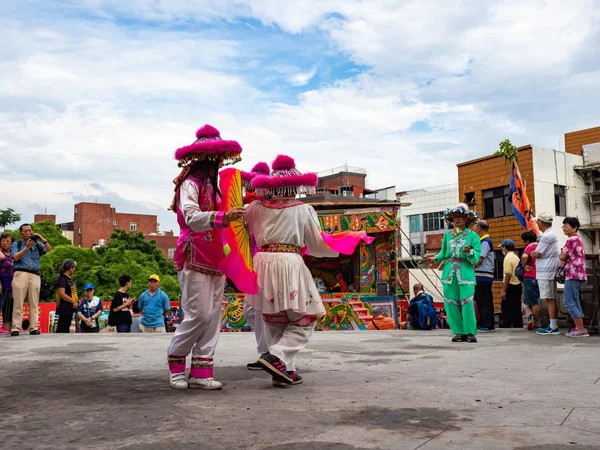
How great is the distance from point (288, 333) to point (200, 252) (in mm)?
935

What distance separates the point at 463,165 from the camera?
31.0 m

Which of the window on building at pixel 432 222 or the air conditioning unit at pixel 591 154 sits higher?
the air conditioning unit at pixel 591 154

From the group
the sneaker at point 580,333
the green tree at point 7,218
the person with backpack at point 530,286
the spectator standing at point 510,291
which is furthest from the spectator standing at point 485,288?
the green tree at point 7,218

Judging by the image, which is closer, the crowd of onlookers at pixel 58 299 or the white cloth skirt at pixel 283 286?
the white cloth skirt at pixel 283 286

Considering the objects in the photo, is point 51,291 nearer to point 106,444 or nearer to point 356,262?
point 356,262

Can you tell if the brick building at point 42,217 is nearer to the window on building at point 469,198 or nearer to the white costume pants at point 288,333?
the window on building at point 469,198

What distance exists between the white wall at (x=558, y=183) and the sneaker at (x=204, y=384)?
1005 inches

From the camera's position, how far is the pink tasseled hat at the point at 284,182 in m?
4.67

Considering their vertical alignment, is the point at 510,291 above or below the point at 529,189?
below

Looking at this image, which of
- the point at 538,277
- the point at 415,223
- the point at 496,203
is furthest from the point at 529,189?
the point at 538,277

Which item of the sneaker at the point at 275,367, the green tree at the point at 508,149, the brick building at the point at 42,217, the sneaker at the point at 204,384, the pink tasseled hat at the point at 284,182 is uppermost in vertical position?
the brick building at the point at 42,217

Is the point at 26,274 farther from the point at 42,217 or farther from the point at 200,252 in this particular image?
the point at 42,217

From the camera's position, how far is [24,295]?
8.55 meters

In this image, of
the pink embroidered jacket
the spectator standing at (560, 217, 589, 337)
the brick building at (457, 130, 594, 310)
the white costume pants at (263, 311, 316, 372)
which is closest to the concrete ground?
the white costume pants at (263, 311, 316, 372)
